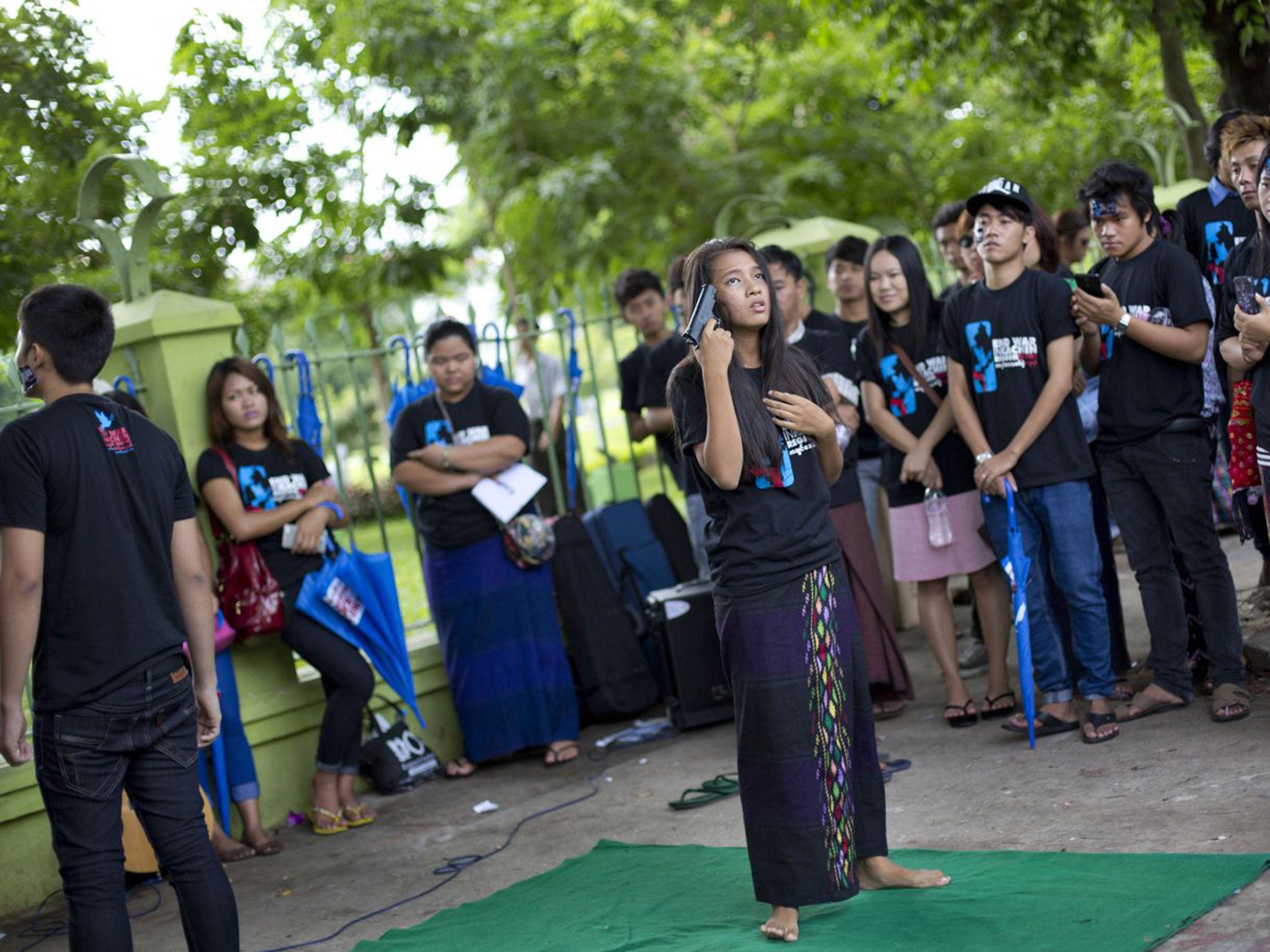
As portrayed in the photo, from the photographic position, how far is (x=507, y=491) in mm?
6727

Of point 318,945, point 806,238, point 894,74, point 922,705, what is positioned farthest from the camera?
point 894,74

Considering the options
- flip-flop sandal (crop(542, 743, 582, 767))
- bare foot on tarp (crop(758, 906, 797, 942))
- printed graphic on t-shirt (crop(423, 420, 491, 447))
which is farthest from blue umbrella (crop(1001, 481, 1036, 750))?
printed graphic on t-shirt (crop(423, 420, 491, 447))

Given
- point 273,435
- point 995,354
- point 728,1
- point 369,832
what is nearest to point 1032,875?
point 995,354

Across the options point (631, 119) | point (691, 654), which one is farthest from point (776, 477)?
point (631, 119)

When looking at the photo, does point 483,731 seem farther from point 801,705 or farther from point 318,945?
point 801,705

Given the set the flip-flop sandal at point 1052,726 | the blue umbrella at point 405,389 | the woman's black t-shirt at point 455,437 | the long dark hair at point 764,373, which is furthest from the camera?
the blue umbrella at point 405,389

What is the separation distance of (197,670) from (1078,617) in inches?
128

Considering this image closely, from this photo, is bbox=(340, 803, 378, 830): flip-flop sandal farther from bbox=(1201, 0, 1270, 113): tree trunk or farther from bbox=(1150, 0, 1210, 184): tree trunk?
bbox=(1150, 0, 1210, 184): tree trunk

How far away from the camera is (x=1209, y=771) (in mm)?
4781

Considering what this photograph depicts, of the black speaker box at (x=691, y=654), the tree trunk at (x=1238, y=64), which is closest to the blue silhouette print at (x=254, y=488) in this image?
the black speaker box at (x=691, y=654)

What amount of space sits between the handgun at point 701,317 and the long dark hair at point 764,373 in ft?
0.32

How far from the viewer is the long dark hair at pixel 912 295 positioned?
19.7 feet

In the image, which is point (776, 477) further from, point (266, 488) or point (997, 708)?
point (266, 488)

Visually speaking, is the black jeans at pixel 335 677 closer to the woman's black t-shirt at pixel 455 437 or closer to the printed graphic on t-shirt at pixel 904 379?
the woman's black t-shirt at pixel 455 437
